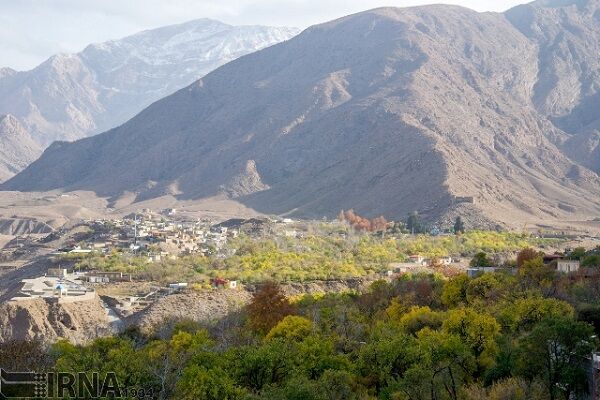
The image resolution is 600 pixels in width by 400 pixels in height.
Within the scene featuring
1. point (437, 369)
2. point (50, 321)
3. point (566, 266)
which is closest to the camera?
point (437, 369)

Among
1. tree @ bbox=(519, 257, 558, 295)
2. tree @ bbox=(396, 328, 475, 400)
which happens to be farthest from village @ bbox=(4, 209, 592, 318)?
tree @ bbox=(396, 328, 475, 400)

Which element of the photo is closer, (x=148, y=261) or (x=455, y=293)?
(x=455, y=293)

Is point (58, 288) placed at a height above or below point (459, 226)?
above

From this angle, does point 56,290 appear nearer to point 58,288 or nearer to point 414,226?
point 58,288

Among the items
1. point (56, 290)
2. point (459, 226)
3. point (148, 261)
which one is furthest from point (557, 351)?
point (459, 226)

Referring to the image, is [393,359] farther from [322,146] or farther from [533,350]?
[322,146]

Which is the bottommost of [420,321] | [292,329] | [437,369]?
[420,321]
